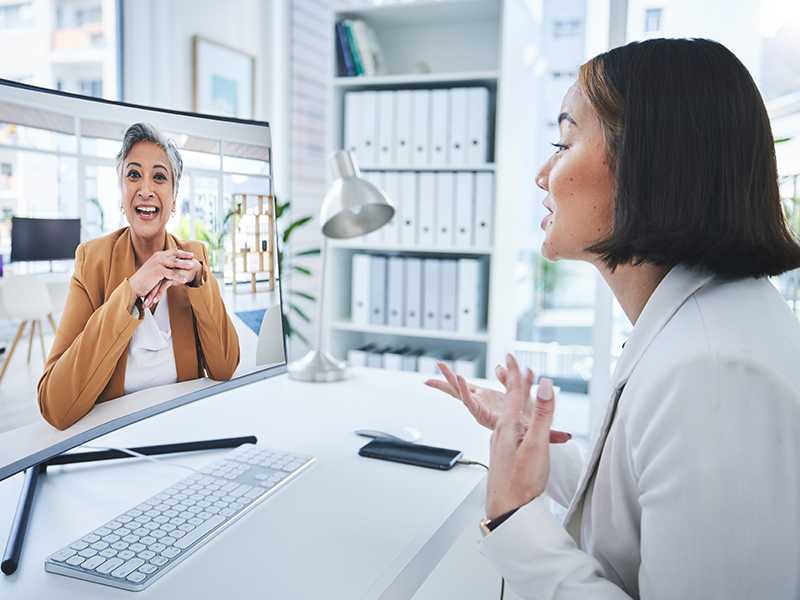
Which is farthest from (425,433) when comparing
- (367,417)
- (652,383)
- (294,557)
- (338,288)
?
(338,288)

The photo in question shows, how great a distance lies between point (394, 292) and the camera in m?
2.52

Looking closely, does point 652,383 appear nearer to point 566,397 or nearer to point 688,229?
point 688,229

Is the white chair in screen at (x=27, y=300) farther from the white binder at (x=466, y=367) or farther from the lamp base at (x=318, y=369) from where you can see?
the white binder at (x=466, y=367)

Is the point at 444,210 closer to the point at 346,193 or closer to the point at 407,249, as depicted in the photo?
the point at 407,249

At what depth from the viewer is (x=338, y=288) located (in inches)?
106

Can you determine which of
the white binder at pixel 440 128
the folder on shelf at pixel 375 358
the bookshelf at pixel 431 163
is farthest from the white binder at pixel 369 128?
the folder on shelf at pixel 375 358

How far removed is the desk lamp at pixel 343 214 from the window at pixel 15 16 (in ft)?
4.57

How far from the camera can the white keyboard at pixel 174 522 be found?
2.15 feet

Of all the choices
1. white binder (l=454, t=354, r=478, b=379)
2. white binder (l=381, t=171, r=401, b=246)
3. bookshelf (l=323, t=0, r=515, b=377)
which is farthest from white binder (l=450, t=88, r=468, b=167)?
white binder (l=454, t=354, r=478, b=379)

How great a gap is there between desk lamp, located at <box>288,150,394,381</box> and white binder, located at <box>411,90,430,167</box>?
2.73ft

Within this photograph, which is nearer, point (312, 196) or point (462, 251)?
point (462, 251)

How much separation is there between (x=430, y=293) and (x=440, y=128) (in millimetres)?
673

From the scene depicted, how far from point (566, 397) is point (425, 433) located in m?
2.22

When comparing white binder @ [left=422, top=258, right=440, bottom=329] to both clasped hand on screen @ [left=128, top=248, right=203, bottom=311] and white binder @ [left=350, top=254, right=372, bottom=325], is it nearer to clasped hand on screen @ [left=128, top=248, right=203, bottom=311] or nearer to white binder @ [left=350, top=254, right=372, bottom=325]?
white binder @ [left=350, top=254, right=372, bottom=325]
